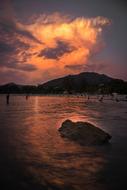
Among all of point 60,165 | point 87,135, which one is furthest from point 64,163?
point 87,135

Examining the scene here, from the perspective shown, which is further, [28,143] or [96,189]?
[28,143]

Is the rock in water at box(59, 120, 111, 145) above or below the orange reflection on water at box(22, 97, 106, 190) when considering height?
above

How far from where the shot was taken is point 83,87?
→ 651 feet

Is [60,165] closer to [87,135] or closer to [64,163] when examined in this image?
[64,163]

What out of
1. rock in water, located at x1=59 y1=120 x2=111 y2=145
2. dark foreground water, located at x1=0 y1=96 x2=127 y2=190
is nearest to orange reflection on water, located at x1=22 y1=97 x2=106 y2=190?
dark foreground water, located at x1=0 y1=96 x2=127 y2=190

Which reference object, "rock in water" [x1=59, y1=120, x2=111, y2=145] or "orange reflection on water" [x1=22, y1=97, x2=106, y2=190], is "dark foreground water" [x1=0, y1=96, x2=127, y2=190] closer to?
"orange reflection on water" [x1=22, y1=97, x2=106, y2=190]

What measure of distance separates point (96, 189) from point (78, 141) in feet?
14.1

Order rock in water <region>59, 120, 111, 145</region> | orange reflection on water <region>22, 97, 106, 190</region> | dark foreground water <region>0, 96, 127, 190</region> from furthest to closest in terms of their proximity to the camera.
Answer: rock in water <region>59, 120, 111, 145</region>, orange reflection on water <region>22, 97, 106, 190</region>, dark foreground water <region>0, 96, 127, 190</region>

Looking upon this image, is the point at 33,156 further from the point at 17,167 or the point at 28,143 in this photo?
the point at 28,143

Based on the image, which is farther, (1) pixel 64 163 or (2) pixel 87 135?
(2) pixel 87 135

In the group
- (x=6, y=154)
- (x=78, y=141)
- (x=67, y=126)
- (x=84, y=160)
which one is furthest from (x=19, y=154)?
(x=67, y=126)

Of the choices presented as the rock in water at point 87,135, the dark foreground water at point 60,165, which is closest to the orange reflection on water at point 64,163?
the dark foreground water at point 60,165

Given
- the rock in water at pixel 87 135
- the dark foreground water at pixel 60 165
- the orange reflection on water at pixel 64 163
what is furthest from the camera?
the rock in water at pixel 87 135

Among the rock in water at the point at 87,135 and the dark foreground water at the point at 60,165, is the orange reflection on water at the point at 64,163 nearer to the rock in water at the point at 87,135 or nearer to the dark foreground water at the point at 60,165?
the dark foreground water at the point at 60,165
